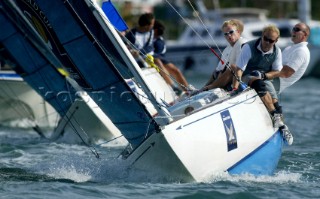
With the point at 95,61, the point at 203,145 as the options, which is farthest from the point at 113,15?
the point at 203,145

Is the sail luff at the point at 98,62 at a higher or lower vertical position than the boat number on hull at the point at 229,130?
higher

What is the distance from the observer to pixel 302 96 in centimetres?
2209

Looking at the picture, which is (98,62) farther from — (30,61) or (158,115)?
(30,61)

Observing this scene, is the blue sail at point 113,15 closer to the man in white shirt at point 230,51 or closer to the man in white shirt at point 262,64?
the man in white shirt at point 230,51

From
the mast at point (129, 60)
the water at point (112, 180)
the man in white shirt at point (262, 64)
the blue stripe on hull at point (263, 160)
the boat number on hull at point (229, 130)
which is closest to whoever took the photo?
the water at point (112, 180)

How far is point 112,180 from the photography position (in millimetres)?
8469

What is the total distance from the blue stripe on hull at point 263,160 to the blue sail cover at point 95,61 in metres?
1.05

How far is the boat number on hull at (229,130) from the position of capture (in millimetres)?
8438

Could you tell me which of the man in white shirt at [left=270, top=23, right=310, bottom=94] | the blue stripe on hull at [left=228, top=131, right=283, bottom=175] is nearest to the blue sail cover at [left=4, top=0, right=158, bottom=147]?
the blue stripe on hull at [left=228, top=131, right=283, bottom=175]

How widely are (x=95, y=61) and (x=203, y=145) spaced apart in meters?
1.30

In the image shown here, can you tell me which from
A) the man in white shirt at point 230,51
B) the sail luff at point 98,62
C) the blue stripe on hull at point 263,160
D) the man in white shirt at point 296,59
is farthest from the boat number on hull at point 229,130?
the man in white shirt at point 296,59

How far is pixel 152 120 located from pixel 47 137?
510cm

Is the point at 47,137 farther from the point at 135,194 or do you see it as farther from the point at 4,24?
the point at 135,194

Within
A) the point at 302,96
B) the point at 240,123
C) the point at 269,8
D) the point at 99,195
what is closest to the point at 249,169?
the point at 240,123
